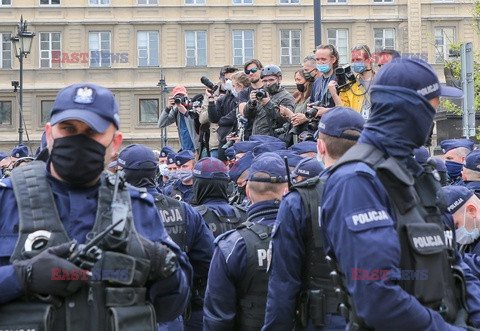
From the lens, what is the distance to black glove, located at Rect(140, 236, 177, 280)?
395 centimetres

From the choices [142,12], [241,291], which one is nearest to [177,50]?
[142,12]

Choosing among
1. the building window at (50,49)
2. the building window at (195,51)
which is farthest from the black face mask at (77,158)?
the building window at (50,49)

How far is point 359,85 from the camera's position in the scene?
1059cm

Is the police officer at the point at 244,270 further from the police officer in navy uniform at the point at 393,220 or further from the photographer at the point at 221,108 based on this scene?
the photographer at the point at 221,108

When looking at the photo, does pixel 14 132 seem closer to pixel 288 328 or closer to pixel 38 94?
pixel 38 94

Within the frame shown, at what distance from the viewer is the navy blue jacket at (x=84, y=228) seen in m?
3.79

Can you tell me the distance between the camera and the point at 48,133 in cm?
400

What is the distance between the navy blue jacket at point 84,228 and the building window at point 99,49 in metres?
51.0

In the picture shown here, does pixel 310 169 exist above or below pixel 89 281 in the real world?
above

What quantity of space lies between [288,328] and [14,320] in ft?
6.93

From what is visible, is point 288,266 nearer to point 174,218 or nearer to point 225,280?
point 225,280

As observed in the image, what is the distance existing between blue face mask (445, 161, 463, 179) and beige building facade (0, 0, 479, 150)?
43.2 metres

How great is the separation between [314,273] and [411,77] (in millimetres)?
1703

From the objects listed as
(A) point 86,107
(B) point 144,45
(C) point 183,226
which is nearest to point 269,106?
(C) point 183,226
